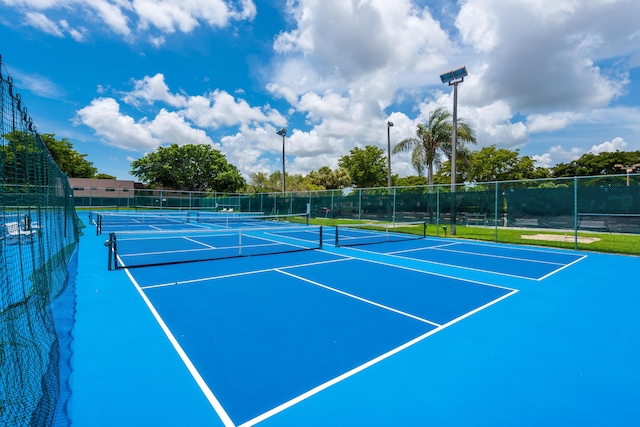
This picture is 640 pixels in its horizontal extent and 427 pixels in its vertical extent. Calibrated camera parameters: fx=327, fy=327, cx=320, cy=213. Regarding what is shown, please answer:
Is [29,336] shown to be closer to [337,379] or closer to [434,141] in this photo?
[337,379]

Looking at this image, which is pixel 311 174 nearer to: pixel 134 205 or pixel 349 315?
pixel 134 205

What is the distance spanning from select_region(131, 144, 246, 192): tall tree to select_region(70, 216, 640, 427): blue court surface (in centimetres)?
4825

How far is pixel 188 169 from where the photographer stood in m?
52.6

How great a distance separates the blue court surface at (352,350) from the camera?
281 cm

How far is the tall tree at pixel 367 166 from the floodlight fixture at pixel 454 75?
32517mm

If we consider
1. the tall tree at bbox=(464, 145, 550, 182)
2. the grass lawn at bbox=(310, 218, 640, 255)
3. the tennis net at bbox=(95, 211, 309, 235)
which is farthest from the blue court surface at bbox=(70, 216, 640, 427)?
the tall tree at bbox=(464, 145, 550, 182)

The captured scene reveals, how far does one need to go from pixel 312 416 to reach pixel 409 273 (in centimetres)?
600

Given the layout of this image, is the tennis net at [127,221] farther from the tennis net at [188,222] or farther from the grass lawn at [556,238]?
the grass lawn at [556,238]

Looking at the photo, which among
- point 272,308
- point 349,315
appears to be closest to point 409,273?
point 349,315

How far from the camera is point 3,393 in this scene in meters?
2.92

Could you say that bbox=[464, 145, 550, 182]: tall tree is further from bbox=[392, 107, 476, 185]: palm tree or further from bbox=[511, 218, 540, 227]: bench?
bbox=[511, 218, 540, 227]: bench

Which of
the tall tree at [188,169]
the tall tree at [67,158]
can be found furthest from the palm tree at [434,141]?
the tall tree at [188,169]

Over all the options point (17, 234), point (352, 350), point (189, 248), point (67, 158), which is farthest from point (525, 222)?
point (67, 158)

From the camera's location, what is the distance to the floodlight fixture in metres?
16.9
